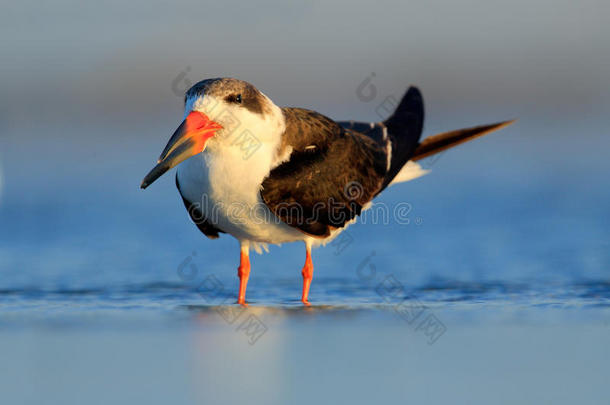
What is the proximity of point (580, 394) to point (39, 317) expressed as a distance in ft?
10.7

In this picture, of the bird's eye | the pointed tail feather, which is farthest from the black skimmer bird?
the pointed tail feather

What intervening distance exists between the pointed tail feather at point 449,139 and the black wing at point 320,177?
55cm

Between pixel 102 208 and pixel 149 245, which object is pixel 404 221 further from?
pixel 102 208

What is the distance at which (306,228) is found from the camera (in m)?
6.87

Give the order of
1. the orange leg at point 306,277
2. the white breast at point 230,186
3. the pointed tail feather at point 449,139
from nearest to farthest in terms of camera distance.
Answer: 1. the white breast at point 230,186
2. the orange leg at point 306,277
3. the pointed tail feather at point 449,139

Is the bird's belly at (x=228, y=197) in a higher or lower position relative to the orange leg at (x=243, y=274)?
higher

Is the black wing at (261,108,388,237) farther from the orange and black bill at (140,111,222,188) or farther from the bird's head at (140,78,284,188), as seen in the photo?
the orange and black bill at (140,111,222,188)

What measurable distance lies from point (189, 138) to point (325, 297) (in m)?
1.62

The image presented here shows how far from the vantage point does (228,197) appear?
21.3ft

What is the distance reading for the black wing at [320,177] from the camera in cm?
664

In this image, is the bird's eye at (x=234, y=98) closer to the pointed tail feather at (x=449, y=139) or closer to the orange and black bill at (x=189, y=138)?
the orange and black bill at (x=189, y=138)

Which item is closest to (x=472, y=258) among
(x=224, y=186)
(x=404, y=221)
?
(x=404, y=221)

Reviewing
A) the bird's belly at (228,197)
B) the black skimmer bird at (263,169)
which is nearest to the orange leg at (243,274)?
the black skimmer bird at (263,169)

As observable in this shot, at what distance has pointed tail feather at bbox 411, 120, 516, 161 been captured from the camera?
7.82 meters
